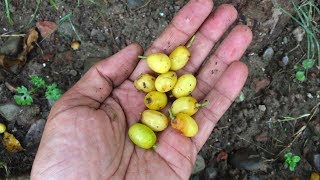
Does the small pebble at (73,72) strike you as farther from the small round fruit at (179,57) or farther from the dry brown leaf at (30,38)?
the small round fruit at (179,57)

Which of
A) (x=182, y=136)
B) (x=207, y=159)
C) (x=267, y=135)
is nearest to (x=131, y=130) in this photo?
(x=182, y=136)

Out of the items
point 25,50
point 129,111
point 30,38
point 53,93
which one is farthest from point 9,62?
point 129,111

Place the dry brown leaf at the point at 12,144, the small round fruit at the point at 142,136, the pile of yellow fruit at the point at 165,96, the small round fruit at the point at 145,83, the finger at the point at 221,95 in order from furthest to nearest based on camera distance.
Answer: the dry brown leaf at the point at 12,144, the finger at the point at 221,95, the small round fruit at the point at 145,83, the pile of yellow fruit at the point at 165,96, the small round fruit at the point at 142,136

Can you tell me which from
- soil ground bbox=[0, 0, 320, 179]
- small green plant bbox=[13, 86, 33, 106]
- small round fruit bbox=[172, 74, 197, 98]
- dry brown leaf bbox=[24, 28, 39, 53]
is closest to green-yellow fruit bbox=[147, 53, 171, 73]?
small round fruit bbox=[172, 74, 197, 98]

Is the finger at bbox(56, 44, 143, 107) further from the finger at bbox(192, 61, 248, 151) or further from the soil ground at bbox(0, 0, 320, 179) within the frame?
the soil ground at bbox(0, 0, 320, 179)

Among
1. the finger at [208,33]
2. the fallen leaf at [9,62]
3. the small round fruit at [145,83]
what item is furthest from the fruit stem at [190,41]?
the fallen leaf at [9,62]

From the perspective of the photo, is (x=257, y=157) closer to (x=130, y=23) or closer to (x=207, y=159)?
(x=207, y=159)
